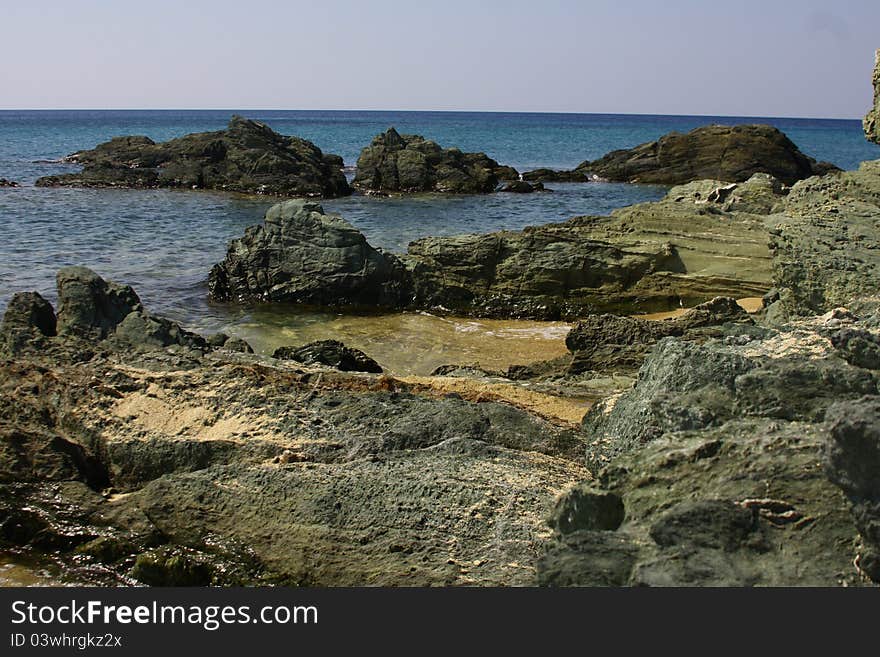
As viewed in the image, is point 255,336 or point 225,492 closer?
point 225,492

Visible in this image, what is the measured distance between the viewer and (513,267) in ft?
47.0

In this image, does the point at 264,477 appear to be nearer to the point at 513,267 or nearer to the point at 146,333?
the point at 146,333

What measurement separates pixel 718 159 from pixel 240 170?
2323 centimetres

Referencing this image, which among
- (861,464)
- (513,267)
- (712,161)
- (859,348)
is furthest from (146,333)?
(712,161)

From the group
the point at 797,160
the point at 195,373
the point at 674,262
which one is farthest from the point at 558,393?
the point at 797,160

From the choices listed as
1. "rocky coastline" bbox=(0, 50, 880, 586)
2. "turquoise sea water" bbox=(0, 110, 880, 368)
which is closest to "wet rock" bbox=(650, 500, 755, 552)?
"rocky coastline" bbox=(0, 50, 880, 586)

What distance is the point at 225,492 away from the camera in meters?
4.87

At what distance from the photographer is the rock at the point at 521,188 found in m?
36.3

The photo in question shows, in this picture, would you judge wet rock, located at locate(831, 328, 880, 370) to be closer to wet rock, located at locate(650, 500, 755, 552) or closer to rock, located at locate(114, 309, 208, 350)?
wet rock, located at locate(650, 500, 755, 552)

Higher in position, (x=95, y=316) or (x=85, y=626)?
(x=95, y=316)

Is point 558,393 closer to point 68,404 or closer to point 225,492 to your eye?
point 225,492

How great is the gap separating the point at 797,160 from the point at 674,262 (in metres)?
31.3

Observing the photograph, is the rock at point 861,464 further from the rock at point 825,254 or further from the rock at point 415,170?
the rock at point 415,170

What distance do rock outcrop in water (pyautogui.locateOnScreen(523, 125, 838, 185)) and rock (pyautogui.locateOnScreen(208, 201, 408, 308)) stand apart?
1122 inches
